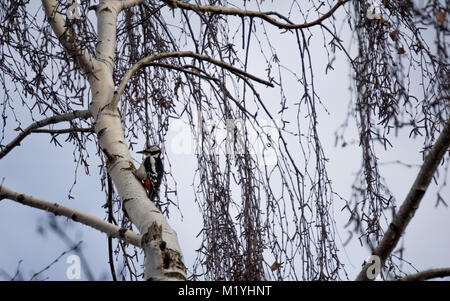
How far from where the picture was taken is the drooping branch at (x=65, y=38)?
253 centimetres

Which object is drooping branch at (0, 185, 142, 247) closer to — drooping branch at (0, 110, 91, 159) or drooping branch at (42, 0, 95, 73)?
drooping branch at (0, 110, 91, 159)

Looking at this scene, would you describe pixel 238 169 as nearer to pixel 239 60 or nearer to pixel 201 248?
pixel 201 248

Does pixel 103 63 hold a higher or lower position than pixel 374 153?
higher

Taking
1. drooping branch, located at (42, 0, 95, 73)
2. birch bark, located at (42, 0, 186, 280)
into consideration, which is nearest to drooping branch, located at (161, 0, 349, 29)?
birch bark, located at (42, 0, 186, 280)

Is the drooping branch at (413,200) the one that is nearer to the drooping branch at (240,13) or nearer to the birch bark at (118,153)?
the birch bark at (118,153)

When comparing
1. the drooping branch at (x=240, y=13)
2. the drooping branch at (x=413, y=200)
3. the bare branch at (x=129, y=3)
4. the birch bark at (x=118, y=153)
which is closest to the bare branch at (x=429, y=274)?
the drooping branch at (x=413, y=200)

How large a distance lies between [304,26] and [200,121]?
762 mm

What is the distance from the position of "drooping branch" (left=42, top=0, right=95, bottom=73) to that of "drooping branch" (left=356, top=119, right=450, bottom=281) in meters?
1.53

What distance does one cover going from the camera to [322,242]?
2303mm

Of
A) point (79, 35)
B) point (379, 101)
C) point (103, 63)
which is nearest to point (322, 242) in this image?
point (379, 101)

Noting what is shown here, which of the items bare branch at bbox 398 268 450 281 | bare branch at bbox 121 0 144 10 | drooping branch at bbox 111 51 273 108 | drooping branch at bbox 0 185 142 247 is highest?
bare branch at bbox 121 0 144 10

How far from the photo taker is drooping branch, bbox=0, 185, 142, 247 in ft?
6.91

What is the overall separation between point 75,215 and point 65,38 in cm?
94

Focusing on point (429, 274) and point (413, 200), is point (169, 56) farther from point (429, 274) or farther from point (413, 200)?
point (429, 274)
